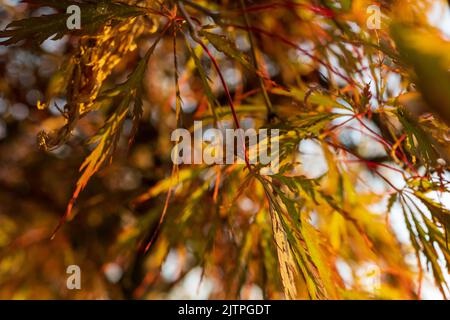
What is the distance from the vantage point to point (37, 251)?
62.4 inches

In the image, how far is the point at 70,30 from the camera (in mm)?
533

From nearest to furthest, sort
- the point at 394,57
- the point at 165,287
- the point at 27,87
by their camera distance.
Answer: the point at 394,57 < the point at 27,87 < the point at 165,287

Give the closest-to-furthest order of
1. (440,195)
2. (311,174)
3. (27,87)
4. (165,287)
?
(440,195) → (311,174) → (27,87) → (165,287)

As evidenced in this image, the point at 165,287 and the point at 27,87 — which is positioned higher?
the point at 27,87

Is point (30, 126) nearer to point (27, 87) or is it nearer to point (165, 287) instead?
point (27, 87)

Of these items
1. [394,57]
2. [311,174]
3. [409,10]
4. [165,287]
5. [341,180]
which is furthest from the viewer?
[165,287]

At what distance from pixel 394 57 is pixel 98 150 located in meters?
0.34

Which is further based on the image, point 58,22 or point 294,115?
point 294,115

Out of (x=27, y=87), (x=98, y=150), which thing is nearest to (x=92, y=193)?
(x=27, y=87)

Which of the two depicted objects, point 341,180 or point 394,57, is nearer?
point 394,57

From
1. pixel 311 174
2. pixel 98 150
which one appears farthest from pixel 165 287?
pixel 98 150

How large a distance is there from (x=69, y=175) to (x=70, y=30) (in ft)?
3.65
